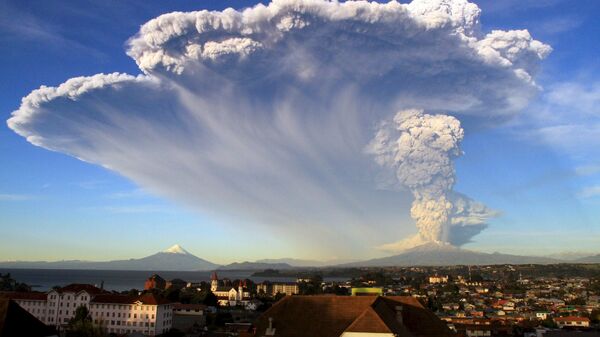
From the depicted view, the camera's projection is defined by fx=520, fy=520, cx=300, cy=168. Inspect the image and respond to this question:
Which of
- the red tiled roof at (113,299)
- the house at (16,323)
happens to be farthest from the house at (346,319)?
the red tiled roof at (113,299)

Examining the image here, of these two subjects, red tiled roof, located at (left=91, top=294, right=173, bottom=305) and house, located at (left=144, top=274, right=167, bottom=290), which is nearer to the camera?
red tiled roof, located at (left=91, top=294, right=173, bottom=305)

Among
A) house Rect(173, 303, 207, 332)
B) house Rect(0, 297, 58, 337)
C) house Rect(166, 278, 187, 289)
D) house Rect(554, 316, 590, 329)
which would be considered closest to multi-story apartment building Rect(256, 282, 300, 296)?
house Rect(166, 278, 187, 289)

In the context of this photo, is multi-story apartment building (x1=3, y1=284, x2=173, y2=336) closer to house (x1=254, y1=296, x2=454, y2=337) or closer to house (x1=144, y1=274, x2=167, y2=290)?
house (x1=254, y1=296, x2=454, y2=337)

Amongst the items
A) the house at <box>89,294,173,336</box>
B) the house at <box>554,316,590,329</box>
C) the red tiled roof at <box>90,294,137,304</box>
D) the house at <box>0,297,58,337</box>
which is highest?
the house at <box>0,297,58,337</box>

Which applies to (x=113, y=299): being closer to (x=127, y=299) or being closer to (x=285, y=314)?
(x=127, y=299)

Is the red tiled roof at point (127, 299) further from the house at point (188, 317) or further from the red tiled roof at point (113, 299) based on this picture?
the house at point (188, 317)

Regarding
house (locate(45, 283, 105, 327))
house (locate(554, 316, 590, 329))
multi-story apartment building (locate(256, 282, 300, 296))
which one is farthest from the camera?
multi-story apartment building (locate(256, 282, 300, 296))
